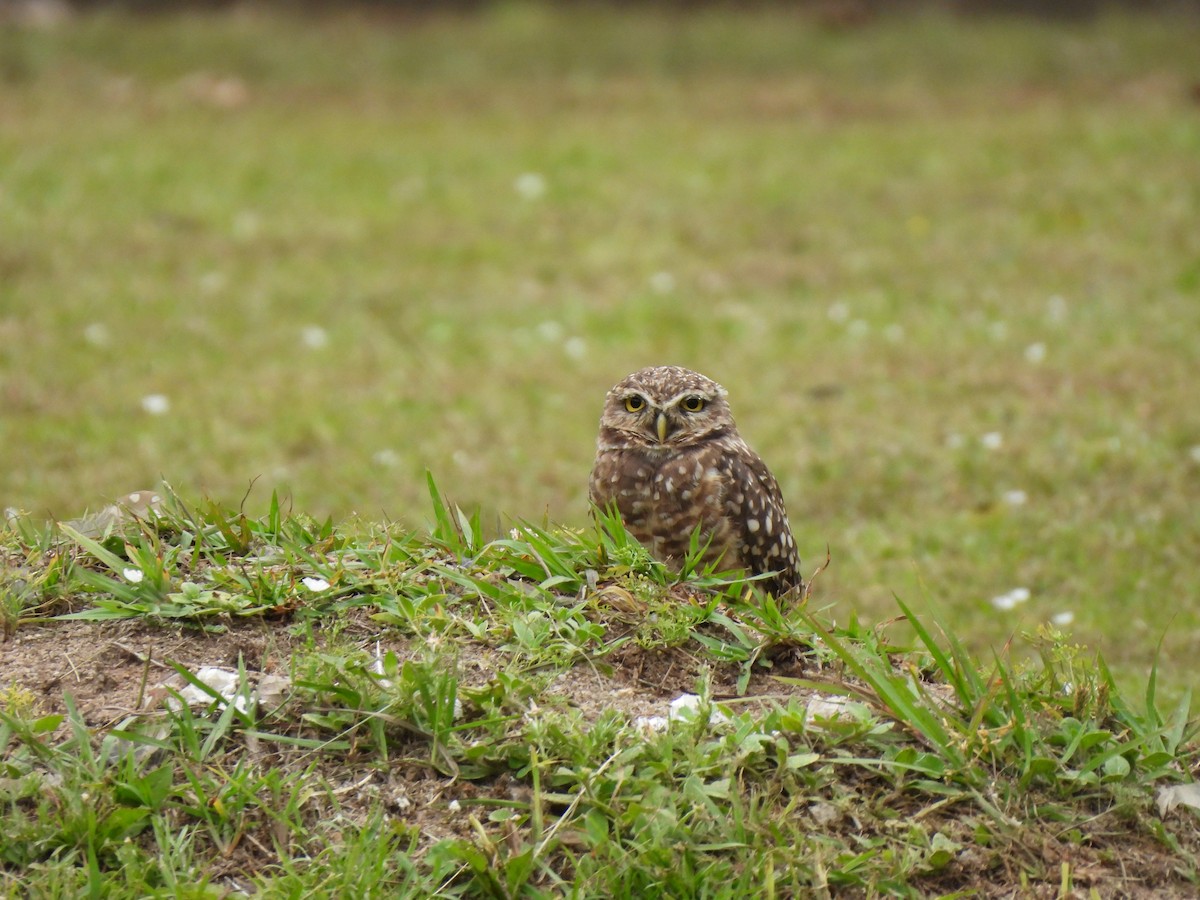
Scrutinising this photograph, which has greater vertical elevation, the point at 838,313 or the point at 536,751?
the point at 536,751

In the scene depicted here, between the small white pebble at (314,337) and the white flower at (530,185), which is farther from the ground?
the white flower at (530,185)

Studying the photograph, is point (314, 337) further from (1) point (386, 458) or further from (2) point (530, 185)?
(2) point (530, 185)

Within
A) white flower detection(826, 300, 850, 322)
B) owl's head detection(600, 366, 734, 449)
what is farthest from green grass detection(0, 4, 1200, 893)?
owl's head detection(600, 366, 734, 449)

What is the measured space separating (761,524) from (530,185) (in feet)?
25.1

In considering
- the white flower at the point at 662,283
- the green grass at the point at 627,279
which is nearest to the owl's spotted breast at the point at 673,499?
the green grass at the point at 627,279

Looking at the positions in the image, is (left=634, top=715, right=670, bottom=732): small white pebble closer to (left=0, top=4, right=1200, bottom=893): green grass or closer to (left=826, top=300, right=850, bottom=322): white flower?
(left=0, top=4, right=1200, bottom=893): green grass

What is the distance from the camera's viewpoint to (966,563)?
5734 millimetres

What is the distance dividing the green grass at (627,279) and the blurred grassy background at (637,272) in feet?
0.12

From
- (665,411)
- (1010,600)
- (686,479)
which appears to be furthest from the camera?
(1010,600)

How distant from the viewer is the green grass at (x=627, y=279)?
20.0 feet

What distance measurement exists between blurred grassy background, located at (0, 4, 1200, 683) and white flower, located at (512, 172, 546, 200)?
4cm

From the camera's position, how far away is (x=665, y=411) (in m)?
4.36

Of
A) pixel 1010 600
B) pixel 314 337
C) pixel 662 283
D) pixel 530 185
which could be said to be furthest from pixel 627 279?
pixel 1010 600

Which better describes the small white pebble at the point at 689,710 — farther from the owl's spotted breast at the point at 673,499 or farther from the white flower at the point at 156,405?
the white flower at the point at 156,405
